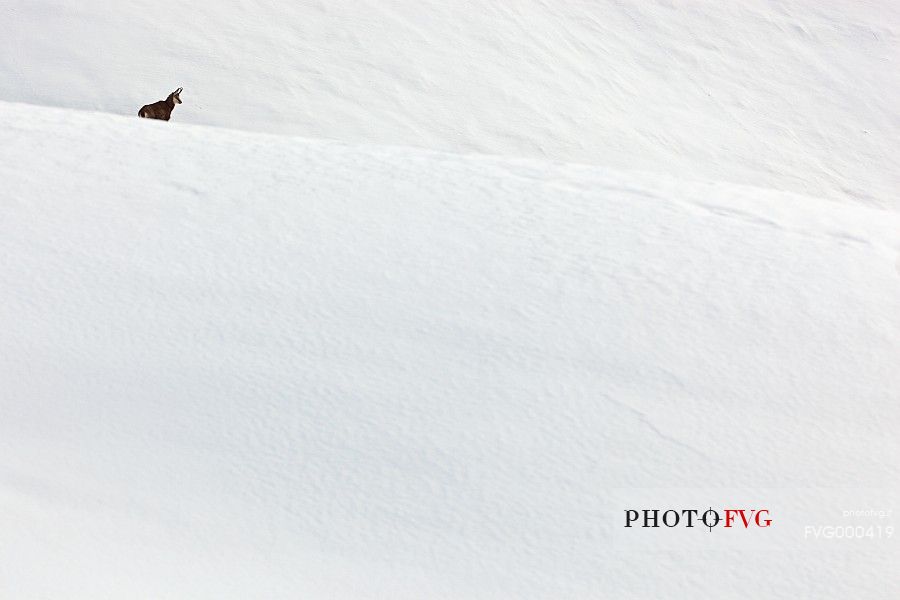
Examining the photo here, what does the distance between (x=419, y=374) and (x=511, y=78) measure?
7488 millimetres

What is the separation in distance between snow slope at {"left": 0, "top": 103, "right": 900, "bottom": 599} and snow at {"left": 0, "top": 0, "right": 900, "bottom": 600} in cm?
1

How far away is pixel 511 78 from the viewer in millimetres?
10438

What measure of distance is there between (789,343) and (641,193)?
1445 millimetres

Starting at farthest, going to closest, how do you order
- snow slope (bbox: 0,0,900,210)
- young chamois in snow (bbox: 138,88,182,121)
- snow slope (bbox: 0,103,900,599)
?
snow slope (bbox: 0,0,900,210), young chamois in snow (bbox: 138,88,182,121), snow slope (bbox: 0,103,900,599)

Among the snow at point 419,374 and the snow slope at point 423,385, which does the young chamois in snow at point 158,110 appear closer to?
the snow at point 419,374

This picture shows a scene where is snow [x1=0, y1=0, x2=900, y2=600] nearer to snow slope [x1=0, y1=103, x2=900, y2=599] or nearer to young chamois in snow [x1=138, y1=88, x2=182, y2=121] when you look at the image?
snow slope [x1=0, y1=103, x2=900, y2=599]

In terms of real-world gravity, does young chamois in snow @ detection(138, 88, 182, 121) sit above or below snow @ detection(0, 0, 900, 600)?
below

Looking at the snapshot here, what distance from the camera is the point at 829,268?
4234 millimetres

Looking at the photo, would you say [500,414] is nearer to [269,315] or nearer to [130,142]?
[269,315]

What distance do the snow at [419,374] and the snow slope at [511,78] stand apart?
328cm

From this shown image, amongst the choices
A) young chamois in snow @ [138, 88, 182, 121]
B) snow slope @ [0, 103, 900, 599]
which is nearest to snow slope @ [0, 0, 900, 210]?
young chamois in snow @ [138, 88, 182, 121]

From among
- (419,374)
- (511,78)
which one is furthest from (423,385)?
(511,78)

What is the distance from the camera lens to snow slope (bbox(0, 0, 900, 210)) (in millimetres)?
8898

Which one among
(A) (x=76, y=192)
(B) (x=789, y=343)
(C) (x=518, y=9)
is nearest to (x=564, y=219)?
(B) (x=789, y=343)
